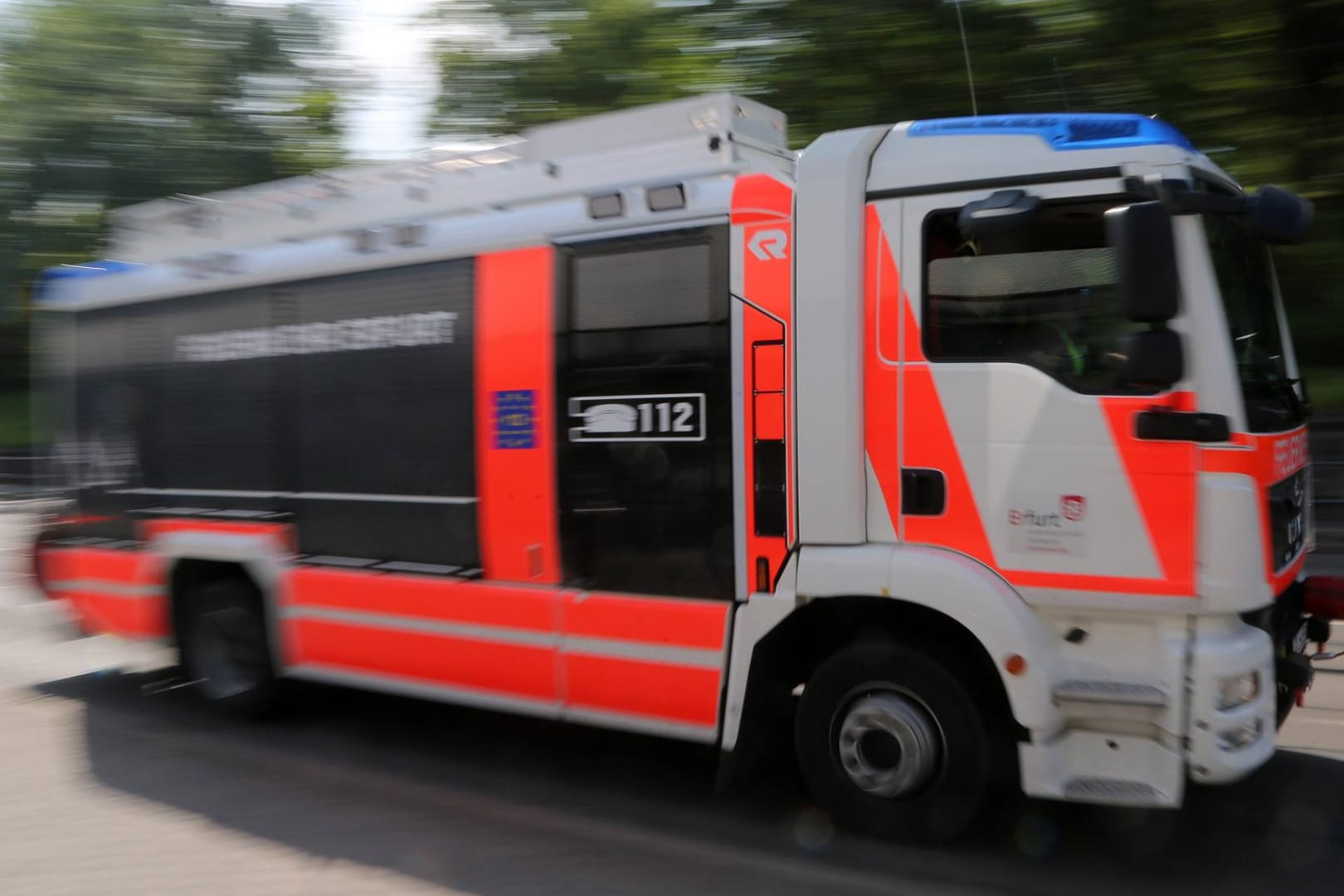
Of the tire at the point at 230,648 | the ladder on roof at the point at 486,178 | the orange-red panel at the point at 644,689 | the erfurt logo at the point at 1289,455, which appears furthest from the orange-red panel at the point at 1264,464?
the tire at the point at 230,648

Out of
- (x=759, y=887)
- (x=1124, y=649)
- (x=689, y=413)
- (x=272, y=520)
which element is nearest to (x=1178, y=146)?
(x=1124, y=649)

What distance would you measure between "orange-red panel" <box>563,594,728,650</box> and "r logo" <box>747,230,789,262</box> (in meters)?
1.41

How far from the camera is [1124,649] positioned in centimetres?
412

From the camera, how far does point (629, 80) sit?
15.7 meters

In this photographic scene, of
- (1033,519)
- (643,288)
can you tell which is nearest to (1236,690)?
(1033,519)

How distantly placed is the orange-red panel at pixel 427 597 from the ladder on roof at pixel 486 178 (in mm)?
1802

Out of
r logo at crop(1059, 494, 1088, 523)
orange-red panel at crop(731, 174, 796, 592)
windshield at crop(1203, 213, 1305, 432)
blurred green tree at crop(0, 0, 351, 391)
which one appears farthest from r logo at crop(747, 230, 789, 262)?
blurred green tree at crop(0, 0, 351, 391)

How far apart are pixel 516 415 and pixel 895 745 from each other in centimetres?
224

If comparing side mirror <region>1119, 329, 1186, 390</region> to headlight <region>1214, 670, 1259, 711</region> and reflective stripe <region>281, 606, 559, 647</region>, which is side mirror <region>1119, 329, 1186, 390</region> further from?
reflective stripe <region>281, 606, 559, 647</region>

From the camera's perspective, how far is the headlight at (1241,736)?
3961 mm

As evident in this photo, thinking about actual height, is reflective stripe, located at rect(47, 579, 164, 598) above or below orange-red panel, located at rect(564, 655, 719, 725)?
above

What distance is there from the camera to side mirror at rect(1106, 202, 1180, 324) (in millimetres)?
3826

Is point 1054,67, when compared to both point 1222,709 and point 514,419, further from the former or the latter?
point 1222,709

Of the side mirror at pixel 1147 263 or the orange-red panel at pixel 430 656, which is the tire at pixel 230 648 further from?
the side mirror at pixel 1147 263
